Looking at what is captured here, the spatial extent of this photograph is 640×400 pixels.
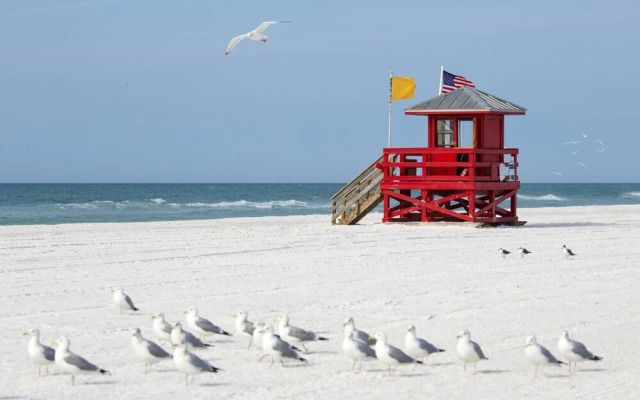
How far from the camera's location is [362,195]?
2944 cm

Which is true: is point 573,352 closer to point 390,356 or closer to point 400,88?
point 390,356

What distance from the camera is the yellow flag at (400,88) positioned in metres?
31.7

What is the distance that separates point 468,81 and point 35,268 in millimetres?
16485

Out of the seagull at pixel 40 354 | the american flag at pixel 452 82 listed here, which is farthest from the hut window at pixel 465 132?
the seagull at pixel 40 354

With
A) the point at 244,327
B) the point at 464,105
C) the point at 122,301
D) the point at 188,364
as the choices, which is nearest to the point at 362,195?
the point at 464,105

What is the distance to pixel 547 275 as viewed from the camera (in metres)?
15.9

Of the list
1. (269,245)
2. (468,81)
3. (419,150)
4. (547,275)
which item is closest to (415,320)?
(547,275)

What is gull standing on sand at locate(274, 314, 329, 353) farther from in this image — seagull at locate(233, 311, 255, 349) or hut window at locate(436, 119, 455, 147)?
hut window at locate(436, 119, 455, 147)

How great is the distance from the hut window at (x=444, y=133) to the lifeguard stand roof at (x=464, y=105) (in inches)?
22.1

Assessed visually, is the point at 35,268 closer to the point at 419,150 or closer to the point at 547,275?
the point at 547,275

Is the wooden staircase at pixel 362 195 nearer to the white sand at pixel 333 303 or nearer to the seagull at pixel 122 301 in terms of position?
the white sand at pixel 333 303

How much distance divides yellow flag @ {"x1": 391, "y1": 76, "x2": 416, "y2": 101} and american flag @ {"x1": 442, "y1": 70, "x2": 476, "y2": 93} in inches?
72.9

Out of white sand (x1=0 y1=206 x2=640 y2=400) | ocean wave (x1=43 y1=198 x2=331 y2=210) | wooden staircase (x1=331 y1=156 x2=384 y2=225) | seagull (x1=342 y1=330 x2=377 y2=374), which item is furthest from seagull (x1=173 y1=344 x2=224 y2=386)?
ocean wave (x1=43 y1=198 x2=331 y2=210)

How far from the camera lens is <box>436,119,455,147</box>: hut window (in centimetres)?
2783
